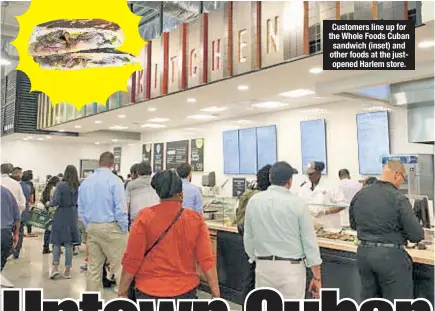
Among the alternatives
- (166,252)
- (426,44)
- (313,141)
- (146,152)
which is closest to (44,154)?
(146,152)

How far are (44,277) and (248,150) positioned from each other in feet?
14.9

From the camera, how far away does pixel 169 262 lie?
215cm

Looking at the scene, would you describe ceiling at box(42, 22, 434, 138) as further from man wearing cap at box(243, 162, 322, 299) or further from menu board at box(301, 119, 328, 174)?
man wearing cap at box(243, 162, 322, 299)

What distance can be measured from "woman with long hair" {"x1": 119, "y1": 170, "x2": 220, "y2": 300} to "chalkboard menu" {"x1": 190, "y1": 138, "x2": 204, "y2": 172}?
771cm

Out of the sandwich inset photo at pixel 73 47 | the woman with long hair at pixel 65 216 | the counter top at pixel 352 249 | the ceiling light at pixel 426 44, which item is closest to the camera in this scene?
the counter top at pixel 352 249

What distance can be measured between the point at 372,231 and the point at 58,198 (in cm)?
402

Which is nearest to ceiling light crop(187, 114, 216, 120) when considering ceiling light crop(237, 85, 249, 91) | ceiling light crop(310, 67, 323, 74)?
ceiling light crop(237, 85, 249, 91)

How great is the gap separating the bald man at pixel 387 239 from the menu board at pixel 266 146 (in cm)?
519

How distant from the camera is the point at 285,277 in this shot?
2.76m

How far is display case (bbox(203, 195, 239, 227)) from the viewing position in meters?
4.88

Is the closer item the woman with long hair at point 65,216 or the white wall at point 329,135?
the woman with long hair at point 65,216

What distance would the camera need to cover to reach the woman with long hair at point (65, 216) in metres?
5.41

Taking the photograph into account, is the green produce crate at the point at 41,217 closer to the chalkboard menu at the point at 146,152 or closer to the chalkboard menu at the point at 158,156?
the chalkboard menu at the point at 158,156

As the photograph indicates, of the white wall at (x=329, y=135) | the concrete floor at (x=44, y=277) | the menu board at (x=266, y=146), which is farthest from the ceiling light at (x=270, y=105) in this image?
the concrete floor at (x=44, y=277)
